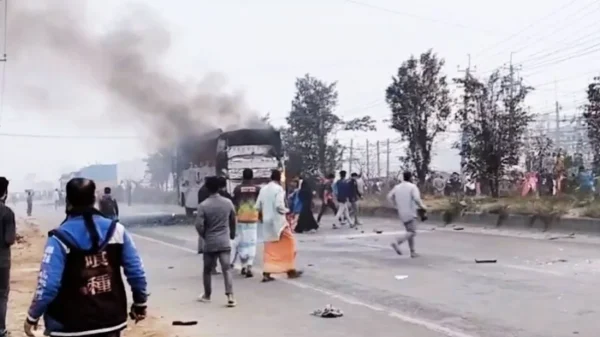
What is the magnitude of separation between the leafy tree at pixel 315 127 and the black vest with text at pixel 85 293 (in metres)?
36.1

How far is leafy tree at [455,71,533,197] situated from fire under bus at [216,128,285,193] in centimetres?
682

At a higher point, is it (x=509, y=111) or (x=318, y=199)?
(x=509, y=111)

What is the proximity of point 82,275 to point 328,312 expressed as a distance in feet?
17.7

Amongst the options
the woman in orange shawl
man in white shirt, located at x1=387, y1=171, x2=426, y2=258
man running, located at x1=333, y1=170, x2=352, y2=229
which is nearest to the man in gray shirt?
the woman in orange shawl

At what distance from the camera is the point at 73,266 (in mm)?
4844

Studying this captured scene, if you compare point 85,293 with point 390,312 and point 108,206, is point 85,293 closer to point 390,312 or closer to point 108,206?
point 390,312

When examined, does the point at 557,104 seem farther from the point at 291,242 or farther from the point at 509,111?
the point at 291,242

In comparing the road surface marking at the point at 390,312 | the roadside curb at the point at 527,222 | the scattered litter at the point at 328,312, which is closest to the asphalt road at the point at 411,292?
the road surface marking at the point at 390,312

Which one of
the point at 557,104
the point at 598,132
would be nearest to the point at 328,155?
the point at 598,132

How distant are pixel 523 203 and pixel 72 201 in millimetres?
20356

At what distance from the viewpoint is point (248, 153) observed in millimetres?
32281

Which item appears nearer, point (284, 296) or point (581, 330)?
point (581, 330)

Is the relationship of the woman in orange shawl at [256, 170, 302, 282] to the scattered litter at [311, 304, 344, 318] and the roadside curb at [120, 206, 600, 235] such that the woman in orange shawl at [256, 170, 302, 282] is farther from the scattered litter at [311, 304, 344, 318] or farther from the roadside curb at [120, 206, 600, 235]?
the roadside curb at [120, 206, 600, 235]

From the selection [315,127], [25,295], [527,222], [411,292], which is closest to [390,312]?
[411,292]
